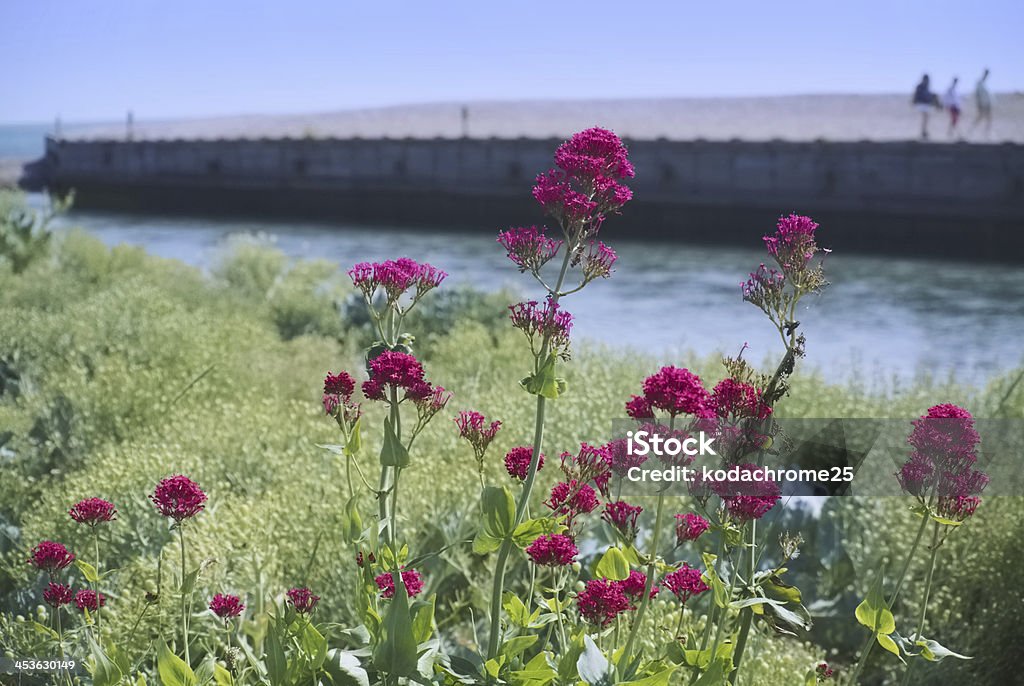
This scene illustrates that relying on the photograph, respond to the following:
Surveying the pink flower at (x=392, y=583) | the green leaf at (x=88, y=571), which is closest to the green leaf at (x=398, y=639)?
the pink flower at (x=392, y=583)

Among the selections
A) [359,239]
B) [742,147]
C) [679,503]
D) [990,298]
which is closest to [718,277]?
[990,298]

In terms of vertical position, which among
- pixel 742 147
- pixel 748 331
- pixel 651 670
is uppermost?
pixel 742 147

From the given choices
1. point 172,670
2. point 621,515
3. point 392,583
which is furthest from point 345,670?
point 621,515

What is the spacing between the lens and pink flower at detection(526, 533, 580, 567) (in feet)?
6.91

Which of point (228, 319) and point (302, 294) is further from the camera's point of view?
point (302, 294)

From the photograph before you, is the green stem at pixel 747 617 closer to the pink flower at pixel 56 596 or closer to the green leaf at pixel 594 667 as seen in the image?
the green leaf at pixel 594 667

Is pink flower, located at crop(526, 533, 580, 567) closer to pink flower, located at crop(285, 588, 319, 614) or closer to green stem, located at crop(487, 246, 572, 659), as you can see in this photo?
green stem, located at crop(487, 246, 572, 659)

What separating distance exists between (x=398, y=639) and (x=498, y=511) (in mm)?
352

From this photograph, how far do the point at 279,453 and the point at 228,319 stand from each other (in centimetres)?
391

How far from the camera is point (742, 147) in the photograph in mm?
32594

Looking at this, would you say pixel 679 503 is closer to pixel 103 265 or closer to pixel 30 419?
pixel 30 419

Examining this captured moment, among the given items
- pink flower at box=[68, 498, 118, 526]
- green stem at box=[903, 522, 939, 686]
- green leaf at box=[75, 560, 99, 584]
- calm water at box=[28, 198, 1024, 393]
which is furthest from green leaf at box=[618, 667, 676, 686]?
calm water at box=[28, 198, 1024, 393]

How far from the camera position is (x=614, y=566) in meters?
2.06

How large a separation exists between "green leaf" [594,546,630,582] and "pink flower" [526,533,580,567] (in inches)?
2.9
